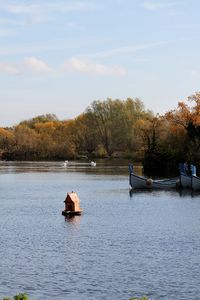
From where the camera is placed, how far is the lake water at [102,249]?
24656 mm

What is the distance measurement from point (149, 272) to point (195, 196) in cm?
3710

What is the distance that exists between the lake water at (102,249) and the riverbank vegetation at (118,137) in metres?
46.5

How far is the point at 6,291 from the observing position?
24.0m

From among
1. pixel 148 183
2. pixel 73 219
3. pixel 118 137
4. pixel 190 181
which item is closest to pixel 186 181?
pixel 190 181

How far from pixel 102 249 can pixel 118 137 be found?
13108 cm

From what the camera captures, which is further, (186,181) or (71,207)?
(186,181)

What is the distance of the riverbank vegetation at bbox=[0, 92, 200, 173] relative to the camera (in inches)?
4124

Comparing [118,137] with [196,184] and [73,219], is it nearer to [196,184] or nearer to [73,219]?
[196,184]

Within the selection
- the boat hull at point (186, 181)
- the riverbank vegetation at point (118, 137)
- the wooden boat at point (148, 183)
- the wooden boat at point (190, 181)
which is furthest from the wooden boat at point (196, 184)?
the riverbank vegetation at point (118, 137)

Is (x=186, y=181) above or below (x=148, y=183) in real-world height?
above

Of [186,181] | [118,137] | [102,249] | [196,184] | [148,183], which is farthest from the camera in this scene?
[118,137]

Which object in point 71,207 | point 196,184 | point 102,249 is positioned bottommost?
point 102,249

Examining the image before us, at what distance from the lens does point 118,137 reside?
536 feet

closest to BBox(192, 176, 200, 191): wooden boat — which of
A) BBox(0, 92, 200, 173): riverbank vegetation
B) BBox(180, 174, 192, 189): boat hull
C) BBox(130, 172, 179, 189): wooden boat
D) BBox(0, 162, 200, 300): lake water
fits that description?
BBox(180, 174, 192, 189): boat hull
